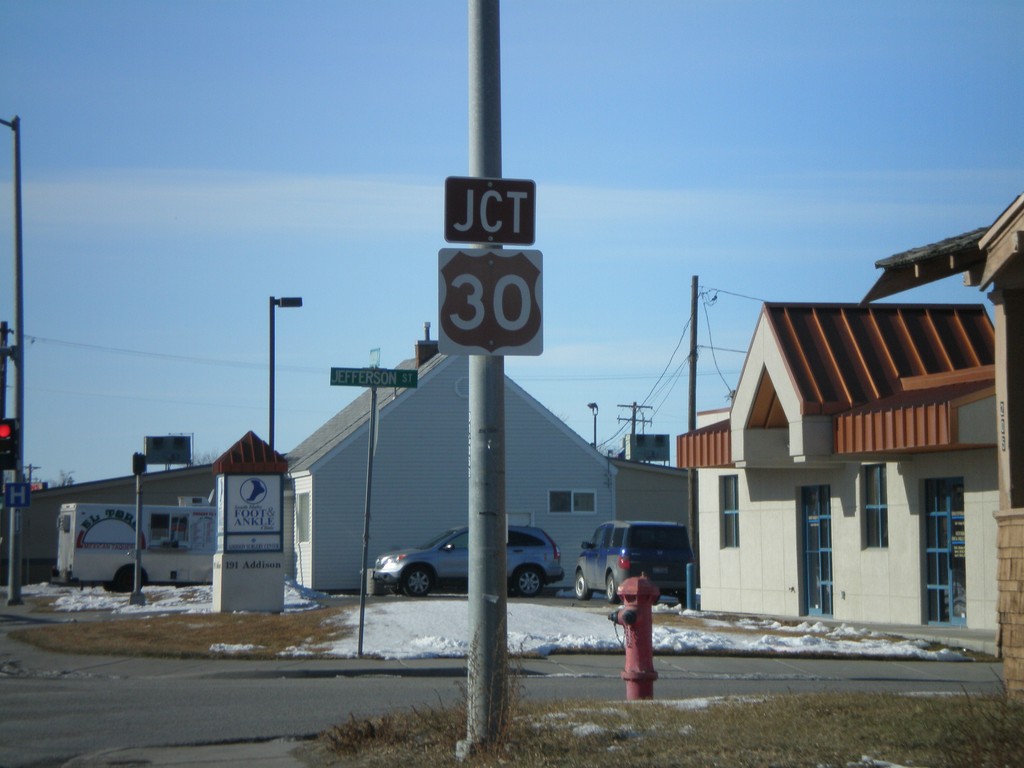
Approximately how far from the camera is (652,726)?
312 inches

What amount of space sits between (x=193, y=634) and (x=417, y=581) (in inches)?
467

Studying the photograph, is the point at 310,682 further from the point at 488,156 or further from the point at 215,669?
the point at 488,156

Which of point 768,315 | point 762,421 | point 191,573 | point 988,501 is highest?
point 768,315

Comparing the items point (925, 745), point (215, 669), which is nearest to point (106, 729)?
point (215, 669)

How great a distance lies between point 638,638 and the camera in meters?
9.89

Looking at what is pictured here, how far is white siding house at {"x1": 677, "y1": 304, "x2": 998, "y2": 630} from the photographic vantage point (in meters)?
19.2

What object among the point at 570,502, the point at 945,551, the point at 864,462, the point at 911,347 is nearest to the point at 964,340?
the point at 911,347

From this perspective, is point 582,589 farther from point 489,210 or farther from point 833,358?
point 489,210

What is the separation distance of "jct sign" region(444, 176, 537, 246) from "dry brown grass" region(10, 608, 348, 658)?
952 cm

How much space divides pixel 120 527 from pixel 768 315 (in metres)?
20.9

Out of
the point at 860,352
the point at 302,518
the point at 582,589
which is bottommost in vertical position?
the point at 582,589

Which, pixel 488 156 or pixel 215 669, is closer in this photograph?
pixel 488 156

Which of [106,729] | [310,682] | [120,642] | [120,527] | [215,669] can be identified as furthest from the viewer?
[120,527]

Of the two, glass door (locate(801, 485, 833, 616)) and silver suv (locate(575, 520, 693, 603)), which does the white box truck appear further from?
glass door (locate(801, 485, 833, 616))
